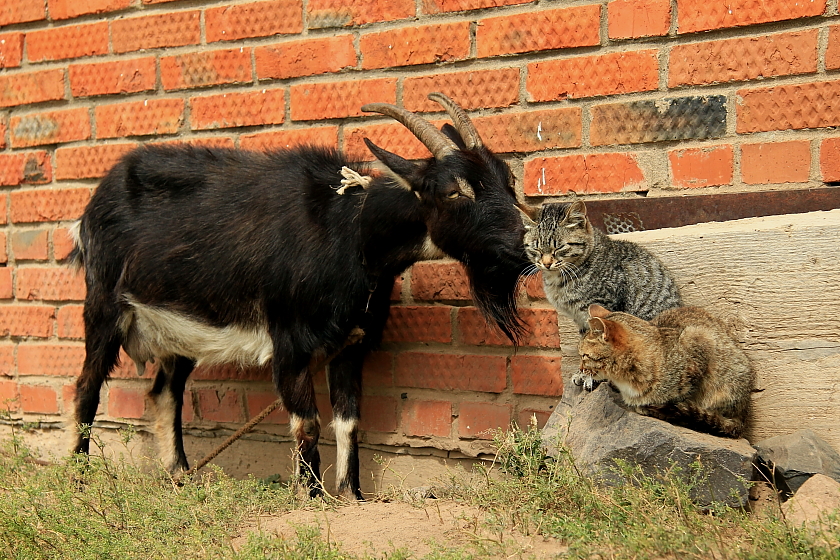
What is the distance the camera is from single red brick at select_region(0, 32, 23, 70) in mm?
5199

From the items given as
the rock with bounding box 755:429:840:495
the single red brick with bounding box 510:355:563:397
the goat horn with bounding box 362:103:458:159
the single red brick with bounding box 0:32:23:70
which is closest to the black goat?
the goat horn with bounding box 362:103:458:159

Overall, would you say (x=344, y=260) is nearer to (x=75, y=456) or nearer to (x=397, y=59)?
(x=397, y=59)

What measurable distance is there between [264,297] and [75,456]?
109 cm

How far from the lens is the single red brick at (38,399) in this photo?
5.22 metres

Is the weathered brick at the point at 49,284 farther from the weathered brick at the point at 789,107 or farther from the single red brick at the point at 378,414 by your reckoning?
the weathered brick at the point at 789,107

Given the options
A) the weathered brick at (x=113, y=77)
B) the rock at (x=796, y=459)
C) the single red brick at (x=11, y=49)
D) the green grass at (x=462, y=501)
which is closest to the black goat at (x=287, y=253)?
the green grass at (x=462, y=501)

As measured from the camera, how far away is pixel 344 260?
388 centimetres

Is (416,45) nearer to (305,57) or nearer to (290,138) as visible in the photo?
(305,57)

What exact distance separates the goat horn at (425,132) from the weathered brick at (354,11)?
0.68 meters

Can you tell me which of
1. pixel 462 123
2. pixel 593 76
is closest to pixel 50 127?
pixel 462 123

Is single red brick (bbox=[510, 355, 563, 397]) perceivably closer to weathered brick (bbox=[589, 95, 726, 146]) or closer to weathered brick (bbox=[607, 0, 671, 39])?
weathered brick (bbox=[589, 95, 726, 146])

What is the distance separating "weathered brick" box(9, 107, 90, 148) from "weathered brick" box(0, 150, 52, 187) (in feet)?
0.23

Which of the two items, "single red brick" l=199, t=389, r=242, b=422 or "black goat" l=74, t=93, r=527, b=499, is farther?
"single red brick" l=199, t=389, r=242, b=422

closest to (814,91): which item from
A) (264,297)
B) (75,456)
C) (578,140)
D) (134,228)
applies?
(578,140)
